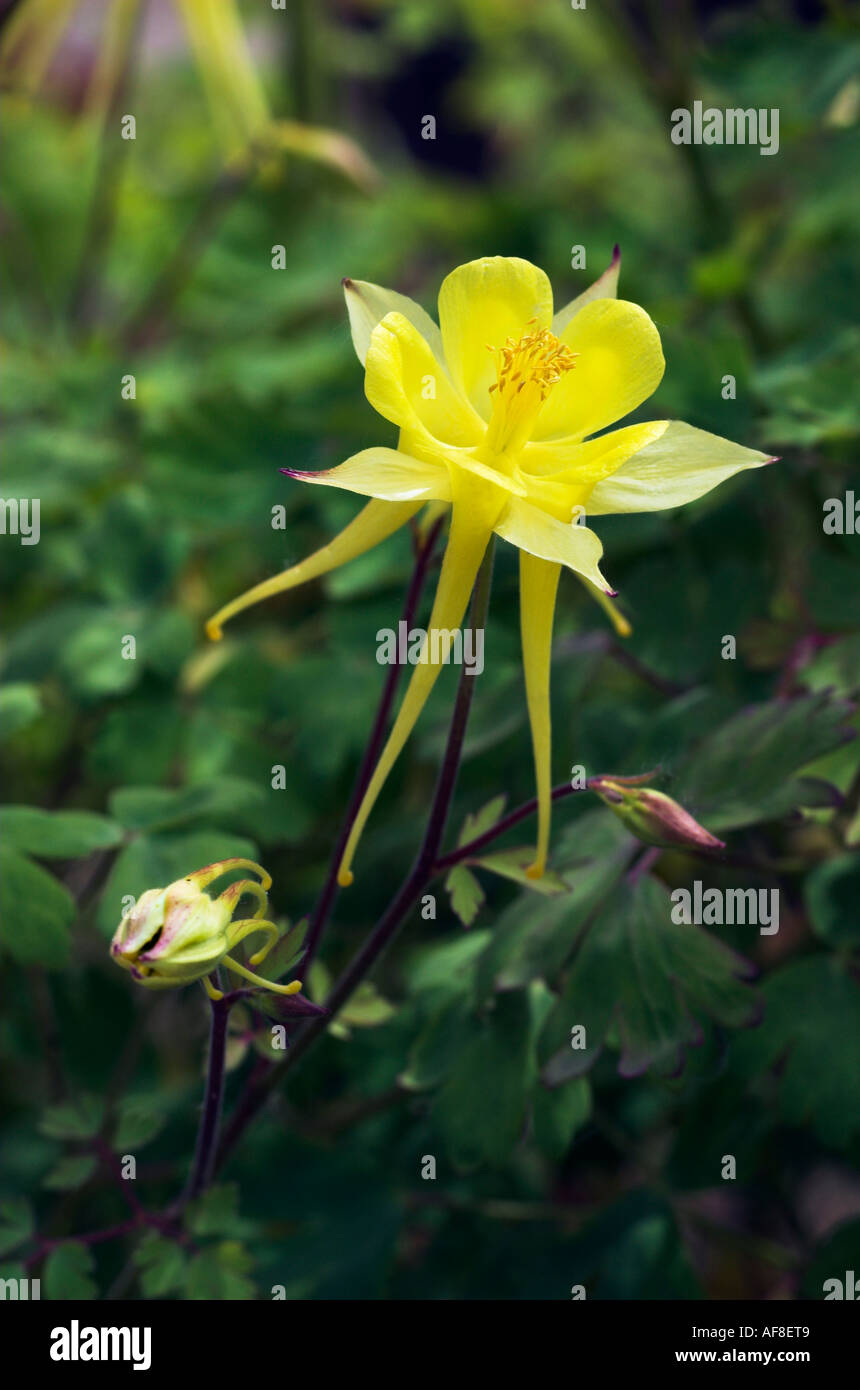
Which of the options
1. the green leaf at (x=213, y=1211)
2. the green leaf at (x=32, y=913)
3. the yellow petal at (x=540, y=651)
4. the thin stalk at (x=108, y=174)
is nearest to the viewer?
the yellow petal at (x=540, y=651)

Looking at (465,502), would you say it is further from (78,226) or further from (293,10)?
(78,226)

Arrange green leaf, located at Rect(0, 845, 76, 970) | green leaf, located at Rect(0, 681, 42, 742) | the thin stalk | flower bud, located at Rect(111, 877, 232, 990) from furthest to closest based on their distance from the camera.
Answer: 1. the thin stalk
2. green leaf, located at Rect(0, 681, 42, 742)
3. green leaf, located at Rect(0, 845, 76, 970)
4. flower bud, located at Rect(111, 877, 232, 990)

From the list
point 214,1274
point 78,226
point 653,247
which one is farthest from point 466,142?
point 214,1274

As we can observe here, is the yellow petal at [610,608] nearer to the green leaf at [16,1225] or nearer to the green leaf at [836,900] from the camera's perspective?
the green leaf at [836,900]

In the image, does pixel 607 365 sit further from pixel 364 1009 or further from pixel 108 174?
pixel 108 174

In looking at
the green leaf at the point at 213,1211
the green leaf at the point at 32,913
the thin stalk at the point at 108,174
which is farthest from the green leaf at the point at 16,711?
the thin stalk at the point at 108,174

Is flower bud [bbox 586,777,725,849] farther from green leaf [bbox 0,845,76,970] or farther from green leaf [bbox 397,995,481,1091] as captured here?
green leaf [bbox 0,845,76,970]

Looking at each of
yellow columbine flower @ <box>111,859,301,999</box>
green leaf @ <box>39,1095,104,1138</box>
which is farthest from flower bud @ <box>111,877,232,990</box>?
green leaf @ <box>39,1095,104,1138</box>

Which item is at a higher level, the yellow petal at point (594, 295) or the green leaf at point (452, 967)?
the yellow petal at point (594, 295)
